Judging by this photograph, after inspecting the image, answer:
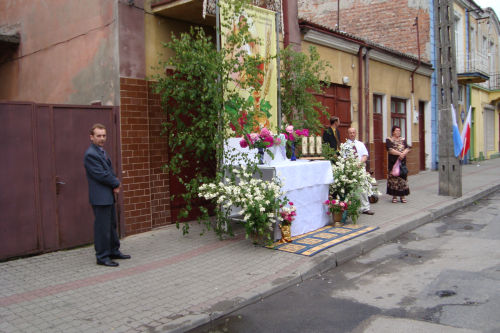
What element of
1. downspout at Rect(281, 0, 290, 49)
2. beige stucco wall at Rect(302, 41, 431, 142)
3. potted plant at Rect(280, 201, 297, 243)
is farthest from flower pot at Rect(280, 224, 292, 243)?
beige stucco wall at Rect(302, 41, 431, 142)

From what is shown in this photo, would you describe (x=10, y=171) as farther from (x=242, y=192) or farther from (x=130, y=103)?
(x=242, y=192)

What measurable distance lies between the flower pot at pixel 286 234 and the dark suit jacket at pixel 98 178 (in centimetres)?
246

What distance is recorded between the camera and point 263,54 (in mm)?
7754

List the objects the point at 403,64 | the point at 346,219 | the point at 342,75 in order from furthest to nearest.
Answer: the point at 403,64 < the point at 342,75 < the point at 346,219

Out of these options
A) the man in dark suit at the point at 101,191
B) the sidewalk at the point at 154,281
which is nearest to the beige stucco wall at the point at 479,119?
the sidewalk at the point at 154,281

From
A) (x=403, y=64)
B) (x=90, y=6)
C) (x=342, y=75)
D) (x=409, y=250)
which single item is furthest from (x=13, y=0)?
(x=403, y=64)

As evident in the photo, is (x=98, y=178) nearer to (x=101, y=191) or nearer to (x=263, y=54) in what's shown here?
(x=101, y=191)

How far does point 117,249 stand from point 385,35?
54.5ft

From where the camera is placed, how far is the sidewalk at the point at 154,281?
4.11 meters

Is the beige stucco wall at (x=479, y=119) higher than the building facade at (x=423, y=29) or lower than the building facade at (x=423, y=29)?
lower

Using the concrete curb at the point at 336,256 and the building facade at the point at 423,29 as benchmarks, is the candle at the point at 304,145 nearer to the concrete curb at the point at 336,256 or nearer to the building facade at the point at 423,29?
the concrete curb at the point at 336,256

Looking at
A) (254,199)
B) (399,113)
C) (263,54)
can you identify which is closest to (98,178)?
(254,199)

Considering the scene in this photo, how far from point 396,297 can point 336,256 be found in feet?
4.78

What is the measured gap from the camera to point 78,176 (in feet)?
22.0
